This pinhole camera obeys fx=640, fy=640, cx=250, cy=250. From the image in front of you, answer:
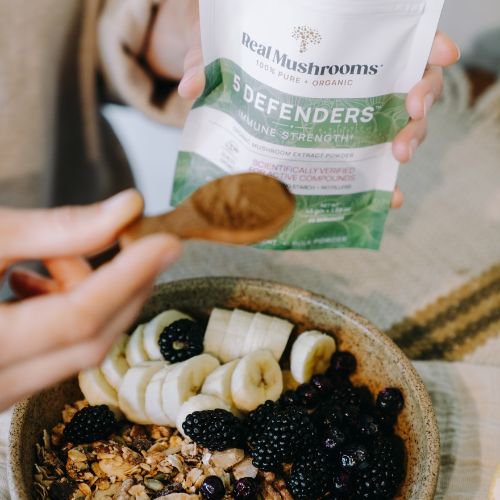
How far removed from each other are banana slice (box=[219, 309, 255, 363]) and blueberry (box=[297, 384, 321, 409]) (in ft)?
0.28

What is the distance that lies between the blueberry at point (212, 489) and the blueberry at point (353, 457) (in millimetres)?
119

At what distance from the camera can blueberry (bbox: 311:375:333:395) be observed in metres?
0.70

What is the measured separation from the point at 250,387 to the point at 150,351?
127 mm

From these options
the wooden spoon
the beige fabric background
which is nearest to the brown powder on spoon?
the wooden spoon

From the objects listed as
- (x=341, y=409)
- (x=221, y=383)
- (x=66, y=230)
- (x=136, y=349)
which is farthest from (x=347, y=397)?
(x=66, y=230)

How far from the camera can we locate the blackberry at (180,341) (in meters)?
0.70

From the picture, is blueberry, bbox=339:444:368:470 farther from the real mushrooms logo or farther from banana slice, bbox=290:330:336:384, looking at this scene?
the real mushrooms logo

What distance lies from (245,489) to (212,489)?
32mm

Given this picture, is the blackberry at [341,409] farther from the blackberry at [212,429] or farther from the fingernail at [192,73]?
the fingernail at [192,73]

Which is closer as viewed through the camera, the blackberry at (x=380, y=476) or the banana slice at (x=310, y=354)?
the blackberry at (x=380, y=476)

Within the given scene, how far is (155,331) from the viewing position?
72cm

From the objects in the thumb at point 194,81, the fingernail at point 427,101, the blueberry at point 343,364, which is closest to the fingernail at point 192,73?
the thumb at point 194,81

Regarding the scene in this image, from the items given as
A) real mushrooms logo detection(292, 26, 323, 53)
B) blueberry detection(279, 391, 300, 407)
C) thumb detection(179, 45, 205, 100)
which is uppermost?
real mushrooms logo detection(292, 26, 323, 53)

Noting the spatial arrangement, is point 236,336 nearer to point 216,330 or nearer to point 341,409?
point 216,330
